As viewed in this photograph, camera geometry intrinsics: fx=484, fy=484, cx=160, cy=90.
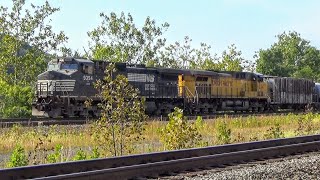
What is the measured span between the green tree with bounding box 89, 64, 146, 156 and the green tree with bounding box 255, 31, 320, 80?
74324 mm

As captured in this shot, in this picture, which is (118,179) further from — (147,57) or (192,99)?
(147,57)

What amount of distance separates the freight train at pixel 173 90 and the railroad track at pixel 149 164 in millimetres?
12343

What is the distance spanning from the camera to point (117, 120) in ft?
37.7

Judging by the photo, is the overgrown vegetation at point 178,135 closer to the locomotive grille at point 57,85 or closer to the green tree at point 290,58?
the locomotive grille at point 57,85

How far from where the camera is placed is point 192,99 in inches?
1101

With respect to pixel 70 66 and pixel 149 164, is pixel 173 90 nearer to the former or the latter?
pixel 70 66

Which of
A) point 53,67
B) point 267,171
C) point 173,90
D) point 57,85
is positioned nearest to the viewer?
point 267,171

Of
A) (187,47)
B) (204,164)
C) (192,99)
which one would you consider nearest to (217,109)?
(192,99)

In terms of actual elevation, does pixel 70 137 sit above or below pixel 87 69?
below

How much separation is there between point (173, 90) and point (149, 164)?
19520 millimetres

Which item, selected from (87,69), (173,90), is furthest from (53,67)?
(173,90)

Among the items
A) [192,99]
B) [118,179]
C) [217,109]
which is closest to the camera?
[118,179]

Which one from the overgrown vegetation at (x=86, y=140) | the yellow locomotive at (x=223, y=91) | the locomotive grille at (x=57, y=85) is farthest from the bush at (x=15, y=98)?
the overgrown vegetation at (x=86, y=140)

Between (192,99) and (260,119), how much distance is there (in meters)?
6.80
